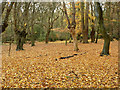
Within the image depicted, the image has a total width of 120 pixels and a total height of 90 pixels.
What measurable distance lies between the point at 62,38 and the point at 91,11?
18.4 m

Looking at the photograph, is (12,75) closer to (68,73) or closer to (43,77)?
(43,77)

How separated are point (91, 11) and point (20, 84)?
2419 centimetres

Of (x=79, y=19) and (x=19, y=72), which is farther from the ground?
(x=79, y=19)

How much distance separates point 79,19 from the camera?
1064 inches

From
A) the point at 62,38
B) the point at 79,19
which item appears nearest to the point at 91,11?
the point at 79,19

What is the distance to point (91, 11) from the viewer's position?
27344 millimetres

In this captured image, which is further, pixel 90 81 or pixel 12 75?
pixel 12 75

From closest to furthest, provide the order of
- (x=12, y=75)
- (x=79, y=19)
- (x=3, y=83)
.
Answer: (x=3, y=83), (x=12, y=75), (x=79, y=19)

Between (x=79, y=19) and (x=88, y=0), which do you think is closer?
(x=88, y=0)

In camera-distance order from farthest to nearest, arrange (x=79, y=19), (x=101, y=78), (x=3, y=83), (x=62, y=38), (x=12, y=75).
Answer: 1. (x=62, y=38)
2. (x=79, y=19)
3. (x=12, y=75)
4. (x=101, y=78)
5. (x=3, y=83)

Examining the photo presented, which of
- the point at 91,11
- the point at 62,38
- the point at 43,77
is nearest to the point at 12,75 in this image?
the point at 43,77

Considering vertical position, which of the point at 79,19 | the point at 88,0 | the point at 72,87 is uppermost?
the point at 88,0

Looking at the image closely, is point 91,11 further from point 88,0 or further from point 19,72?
point 19,72

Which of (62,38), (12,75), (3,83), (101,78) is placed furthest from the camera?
(62,38)
